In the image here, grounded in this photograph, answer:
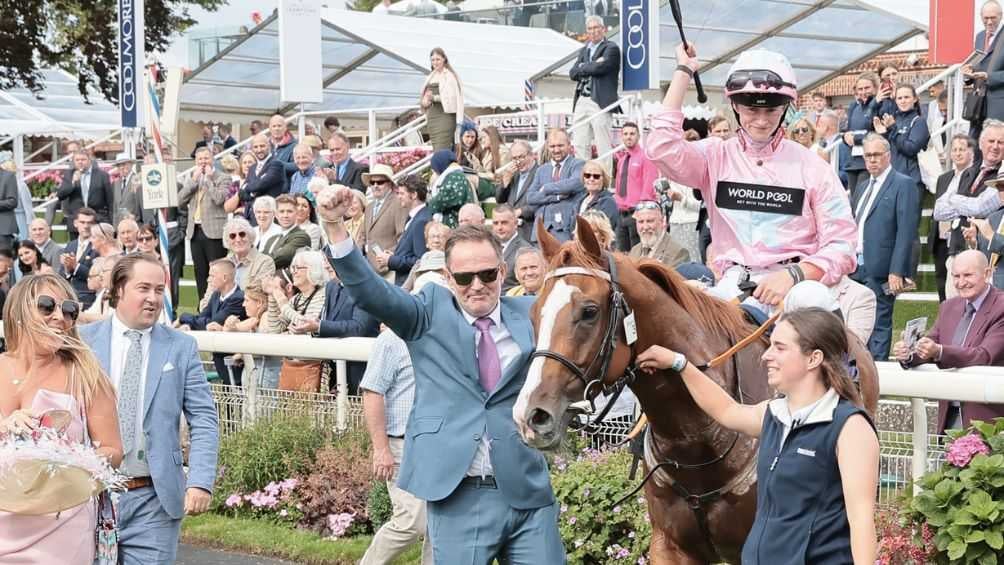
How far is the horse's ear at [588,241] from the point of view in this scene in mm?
4762

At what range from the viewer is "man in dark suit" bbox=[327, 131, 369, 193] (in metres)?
15.0

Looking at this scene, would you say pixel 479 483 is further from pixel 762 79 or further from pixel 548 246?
pixel 762 79

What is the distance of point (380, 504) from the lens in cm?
855

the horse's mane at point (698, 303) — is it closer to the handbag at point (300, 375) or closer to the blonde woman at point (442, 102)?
the handbag at point (300, 375)

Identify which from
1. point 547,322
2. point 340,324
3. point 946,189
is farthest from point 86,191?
point 547,322

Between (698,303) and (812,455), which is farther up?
(698,303)

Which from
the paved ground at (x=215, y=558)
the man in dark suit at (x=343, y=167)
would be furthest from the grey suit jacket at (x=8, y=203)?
the paved ground at (x=215, y=558)

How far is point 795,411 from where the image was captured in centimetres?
423

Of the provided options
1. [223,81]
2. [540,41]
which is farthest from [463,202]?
[540,41]

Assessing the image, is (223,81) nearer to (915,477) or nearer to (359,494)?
(359,494)

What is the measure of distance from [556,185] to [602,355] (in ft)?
25.1

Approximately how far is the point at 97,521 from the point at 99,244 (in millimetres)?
9658

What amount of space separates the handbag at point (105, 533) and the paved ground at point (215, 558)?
310 cm

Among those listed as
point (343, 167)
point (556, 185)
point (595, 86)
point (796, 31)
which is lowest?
point (556, 185)
